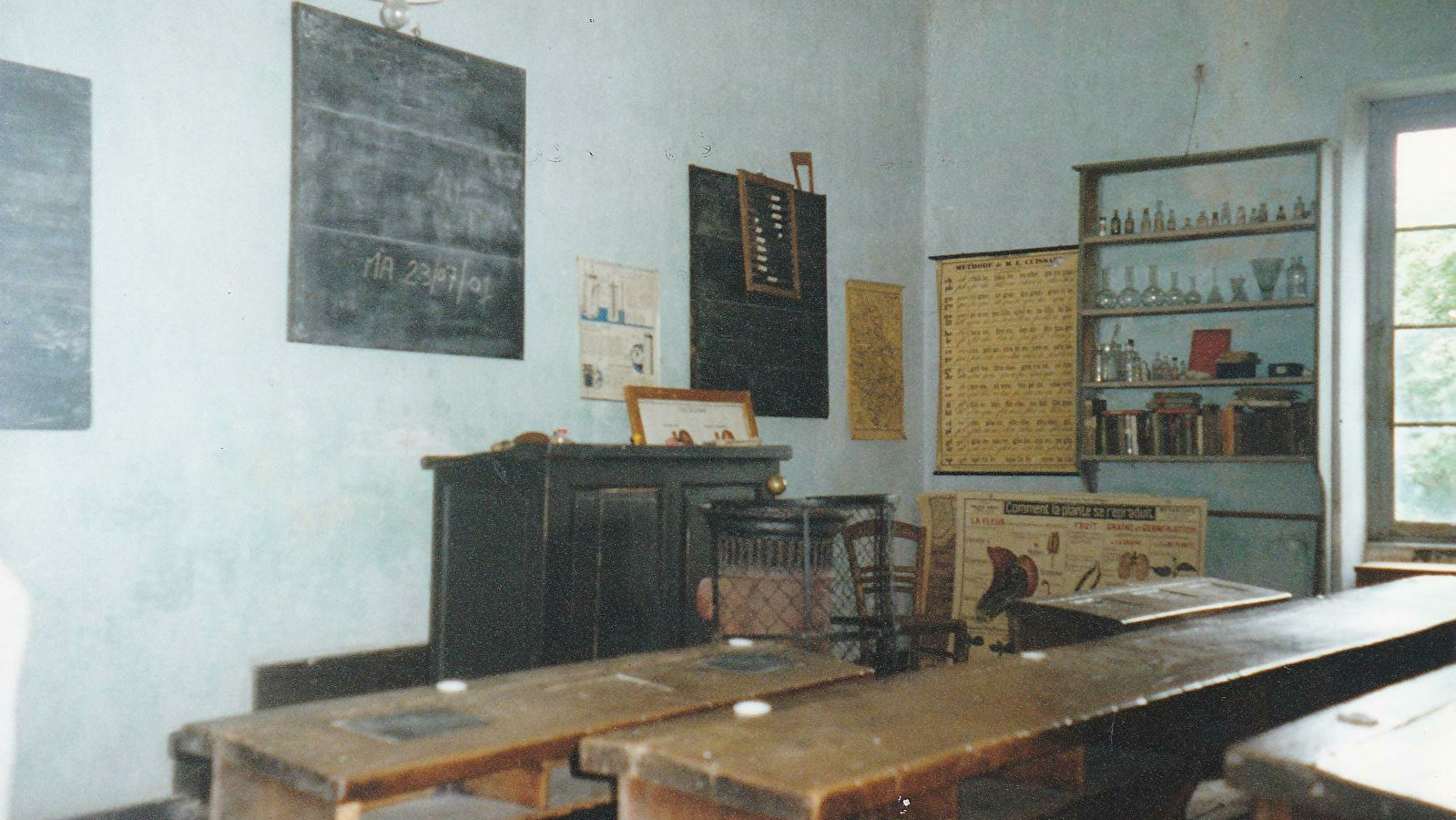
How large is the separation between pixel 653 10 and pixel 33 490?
283 centimetres

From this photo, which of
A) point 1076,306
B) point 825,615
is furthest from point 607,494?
point 1076,306

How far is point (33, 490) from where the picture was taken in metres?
2.78

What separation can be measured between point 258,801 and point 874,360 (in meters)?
4.18

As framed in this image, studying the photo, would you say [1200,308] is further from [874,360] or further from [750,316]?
[750,316]

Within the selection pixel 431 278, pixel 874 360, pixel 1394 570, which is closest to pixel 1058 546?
pixel 874 360

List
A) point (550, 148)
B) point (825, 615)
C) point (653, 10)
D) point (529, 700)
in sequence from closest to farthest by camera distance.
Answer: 1. point (529, 700)
2. point (825, 615)
3. point (550, 148)
4. point (653, 10)

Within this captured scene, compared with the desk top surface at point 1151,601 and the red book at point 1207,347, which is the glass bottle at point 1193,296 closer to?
the red book at point 1207,347

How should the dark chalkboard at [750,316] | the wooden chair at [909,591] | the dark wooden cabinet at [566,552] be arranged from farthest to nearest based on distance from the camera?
the dark chalkboard at [750,316] → the wooden chair at [909,591] → the dark wooden cabinet at [566,552]

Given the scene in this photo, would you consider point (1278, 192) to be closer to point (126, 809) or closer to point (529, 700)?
point (529, 700)

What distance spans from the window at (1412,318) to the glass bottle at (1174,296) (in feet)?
2.77

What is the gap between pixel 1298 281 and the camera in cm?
484

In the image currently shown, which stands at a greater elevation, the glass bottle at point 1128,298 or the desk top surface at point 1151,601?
the glass bottle at point 1128,298

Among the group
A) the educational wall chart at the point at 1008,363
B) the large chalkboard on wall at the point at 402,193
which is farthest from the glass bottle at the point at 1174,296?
the large chalkboard on wall at the point at 402,193

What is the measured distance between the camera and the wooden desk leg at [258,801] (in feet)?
5.37
